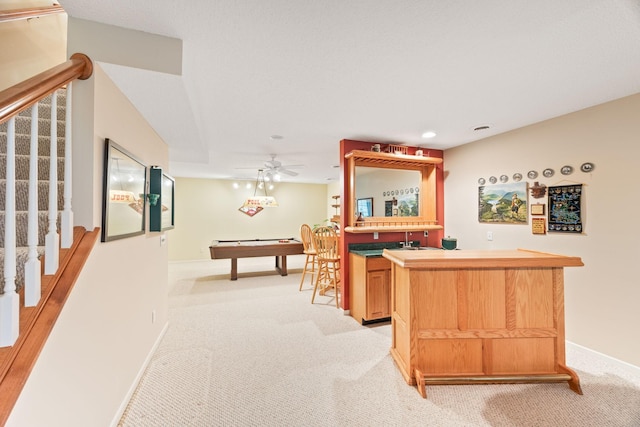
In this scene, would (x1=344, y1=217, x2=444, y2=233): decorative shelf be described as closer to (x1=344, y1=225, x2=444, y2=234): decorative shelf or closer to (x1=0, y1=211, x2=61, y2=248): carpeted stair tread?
(x1=344, y1=225, x2=444, y2=234): decorative shelf

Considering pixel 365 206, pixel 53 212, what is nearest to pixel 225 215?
pixel 365 206

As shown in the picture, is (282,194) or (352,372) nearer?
(352,372)

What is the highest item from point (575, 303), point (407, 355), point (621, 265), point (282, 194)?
point (282, 194)

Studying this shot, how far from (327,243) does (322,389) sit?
205 centimetres

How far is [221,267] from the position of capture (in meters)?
6.32

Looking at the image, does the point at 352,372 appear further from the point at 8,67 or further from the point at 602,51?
the point at 8,67

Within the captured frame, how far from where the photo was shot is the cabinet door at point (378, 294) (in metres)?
3.08

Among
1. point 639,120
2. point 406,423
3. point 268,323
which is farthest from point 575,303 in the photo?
point 268,323

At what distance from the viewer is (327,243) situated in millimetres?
3775

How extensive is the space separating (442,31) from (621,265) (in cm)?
263

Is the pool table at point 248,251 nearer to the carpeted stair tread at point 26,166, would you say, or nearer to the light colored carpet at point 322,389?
the light colored carpet at point 322,389

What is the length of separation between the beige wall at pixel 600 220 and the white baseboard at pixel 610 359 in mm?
41

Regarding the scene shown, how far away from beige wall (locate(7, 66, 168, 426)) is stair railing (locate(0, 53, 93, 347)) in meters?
0.15

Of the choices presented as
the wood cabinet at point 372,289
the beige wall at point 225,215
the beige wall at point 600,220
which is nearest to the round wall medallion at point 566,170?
the beige wall at point 600,220
